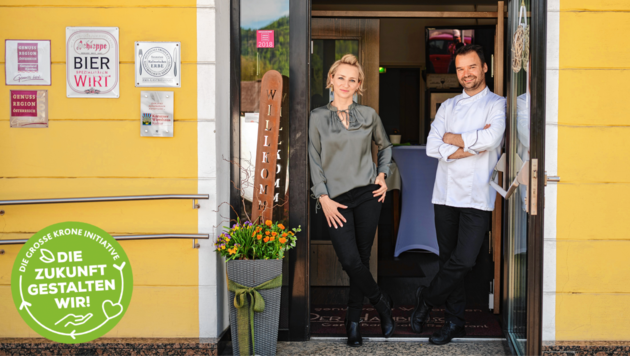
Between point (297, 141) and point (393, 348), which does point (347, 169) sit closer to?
point (297, 141)

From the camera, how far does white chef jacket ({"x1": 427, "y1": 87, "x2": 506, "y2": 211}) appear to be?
2707 millimetres

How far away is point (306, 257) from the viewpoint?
2902mm

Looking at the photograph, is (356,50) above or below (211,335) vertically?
above

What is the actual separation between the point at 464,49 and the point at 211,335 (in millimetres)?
2096

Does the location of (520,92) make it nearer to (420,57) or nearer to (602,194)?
(602,194)

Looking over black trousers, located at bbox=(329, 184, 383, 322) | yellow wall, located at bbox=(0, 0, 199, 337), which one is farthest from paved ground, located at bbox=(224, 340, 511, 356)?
yellow wall, located at bbox=(0, 0, 199, 337)

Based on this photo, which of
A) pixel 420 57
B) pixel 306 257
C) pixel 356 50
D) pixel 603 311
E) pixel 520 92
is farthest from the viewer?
pixel 420 57

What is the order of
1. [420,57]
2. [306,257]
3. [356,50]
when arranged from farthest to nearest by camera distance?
[420,57], [356,50], [306,257]

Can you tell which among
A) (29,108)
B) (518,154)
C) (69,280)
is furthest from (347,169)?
(29,108)

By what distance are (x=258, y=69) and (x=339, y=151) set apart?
654 mm

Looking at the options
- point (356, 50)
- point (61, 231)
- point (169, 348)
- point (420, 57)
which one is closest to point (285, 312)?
point (169, 348)

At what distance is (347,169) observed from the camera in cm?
274

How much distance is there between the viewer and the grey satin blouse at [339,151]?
8.97 ft

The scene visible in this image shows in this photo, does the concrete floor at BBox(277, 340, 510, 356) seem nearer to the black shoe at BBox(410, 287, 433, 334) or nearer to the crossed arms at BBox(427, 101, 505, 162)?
the black shoe at BBox(410, 287, 433, 334)
